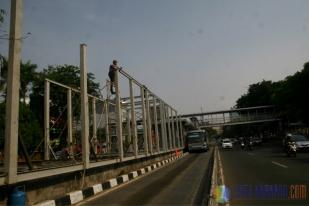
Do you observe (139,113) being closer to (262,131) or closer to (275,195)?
(275,195)

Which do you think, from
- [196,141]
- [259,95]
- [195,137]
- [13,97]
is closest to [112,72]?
[13,97]

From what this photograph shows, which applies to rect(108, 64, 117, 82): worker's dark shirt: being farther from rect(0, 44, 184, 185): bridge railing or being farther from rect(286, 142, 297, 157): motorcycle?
rect(286, 142, 297, 157): motorcycle

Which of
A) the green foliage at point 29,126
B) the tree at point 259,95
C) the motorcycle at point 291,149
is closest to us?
the motorcycle at point 291,149

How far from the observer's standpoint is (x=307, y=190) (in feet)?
30.8

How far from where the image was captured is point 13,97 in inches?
290

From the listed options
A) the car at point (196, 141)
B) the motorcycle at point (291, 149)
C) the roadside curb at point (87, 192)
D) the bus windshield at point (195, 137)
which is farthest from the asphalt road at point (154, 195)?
the bus windshield at point (195, 137)

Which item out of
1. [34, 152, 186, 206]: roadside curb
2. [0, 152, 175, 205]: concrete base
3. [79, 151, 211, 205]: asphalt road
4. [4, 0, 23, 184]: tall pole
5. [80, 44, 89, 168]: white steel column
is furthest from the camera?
[80, 44, 89, 168]: white steel column

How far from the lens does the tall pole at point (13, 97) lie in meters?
7.07

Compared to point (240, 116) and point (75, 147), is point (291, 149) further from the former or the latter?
point (240, 116)

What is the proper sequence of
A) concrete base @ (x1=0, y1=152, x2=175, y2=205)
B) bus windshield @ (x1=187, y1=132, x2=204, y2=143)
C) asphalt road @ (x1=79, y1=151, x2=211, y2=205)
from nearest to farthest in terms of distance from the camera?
concrete base @ (x1=0, y1=152, x2=175, y2=205)
asphalt road @ (x1=79, y1=151, x2=211, y2=205)
bus windshield @ (x1=187, y1=132, x2=204, y2=143)

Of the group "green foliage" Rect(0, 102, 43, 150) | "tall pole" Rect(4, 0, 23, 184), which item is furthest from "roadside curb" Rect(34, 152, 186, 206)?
"green foliage" Rect(0, 102, 43, 150)

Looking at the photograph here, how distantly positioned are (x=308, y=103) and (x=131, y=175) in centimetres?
4029

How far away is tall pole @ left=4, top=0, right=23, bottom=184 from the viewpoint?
707 cm

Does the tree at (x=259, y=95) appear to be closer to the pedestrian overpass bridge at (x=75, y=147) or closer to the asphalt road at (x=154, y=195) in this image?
the pedestrian overpass bridge at (x=75, y=147)
